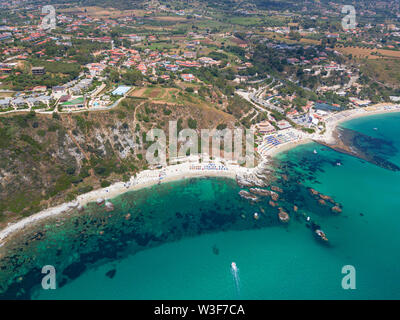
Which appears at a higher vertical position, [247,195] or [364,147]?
[364,147]

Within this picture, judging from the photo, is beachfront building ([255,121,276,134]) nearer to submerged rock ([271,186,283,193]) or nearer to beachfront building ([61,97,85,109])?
submerged rock ([271,186,283,193])

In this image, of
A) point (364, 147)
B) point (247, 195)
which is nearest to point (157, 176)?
point (247, 195)

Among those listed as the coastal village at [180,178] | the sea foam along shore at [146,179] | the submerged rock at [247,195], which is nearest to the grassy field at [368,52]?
the coastal village at [180,178]

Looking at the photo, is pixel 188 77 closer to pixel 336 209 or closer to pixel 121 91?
pixel 121 91

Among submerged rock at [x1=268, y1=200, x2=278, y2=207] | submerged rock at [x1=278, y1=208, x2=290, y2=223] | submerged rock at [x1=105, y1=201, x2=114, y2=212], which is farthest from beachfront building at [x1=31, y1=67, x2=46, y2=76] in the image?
submerged rock at [x1=278, y1=208, x2=290, y2=223]

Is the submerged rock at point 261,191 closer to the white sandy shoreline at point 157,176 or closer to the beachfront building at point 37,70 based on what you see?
the white sandy shoreline at point 157,176
